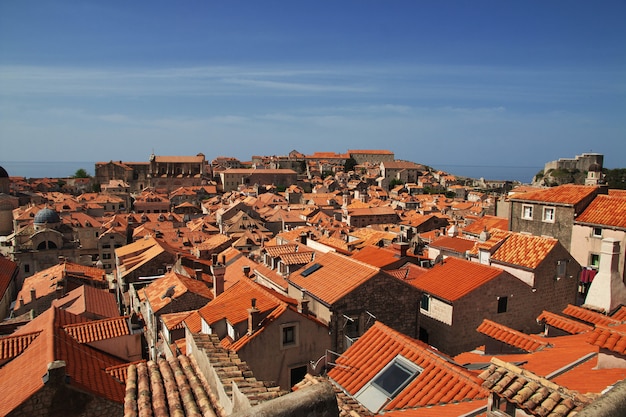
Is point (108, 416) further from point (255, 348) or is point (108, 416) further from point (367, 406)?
point (367, 406)

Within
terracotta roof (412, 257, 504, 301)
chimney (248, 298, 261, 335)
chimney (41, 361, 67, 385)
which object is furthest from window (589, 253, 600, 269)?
chimney (41, 361, 67, 385)

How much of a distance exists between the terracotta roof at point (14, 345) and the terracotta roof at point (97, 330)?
1085 millimetres

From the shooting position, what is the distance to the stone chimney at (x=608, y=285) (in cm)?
1233

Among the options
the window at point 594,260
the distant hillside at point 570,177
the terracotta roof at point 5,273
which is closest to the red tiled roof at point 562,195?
the window at point 594,260

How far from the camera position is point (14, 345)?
13.4 m

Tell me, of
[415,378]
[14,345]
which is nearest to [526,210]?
[415,378]

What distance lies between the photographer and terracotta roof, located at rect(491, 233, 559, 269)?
620 inches

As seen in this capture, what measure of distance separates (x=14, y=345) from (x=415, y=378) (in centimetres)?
1235

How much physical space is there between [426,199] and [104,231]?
75.8 meters

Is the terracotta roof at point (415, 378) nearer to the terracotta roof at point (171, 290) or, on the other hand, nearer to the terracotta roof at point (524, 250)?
the terracotta roof at point (524, 250)

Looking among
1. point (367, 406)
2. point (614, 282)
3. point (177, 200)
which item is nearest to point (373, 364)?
point (367, 406)

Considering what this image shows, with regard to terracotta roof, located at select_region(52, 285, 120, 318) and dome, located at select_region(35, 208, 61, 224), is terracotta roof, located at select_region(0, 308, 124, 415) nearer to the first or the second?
terracotta roof, located at select_region(52, 285, 120, 318)

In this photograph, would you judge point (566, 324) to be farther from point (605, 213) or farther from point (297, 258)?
point (605, 213)

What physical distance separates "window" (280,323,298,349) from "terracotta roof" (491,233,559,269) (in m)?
9.08
